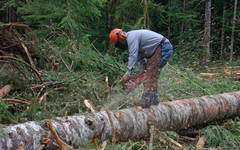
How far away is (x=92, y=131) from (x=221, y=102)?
3.04 m

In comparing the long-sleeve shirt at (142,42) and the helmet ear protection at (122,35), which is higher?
the helmet ear protection at (122,35)

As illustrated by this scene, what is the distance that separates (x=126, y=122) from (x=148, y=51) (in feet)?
4.80

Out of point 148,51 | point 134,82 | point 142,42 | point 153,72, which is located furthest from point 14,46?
point 153,72

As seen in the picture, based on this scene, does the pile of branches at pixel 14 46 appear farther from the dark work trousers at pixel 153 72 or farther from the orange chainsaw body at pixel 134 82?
the dark work trousers at pixel 153 72

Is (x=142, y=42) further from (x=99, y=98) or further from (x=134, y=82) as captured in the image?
(x=99, y=98)

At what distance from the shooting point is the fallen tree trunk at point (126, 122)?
235 centimetres

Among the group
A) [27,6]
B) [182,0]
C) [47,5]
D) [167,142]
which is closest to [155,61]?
[167,142]

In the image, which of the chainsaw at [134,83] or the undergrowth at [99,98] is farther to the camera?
the chainsaw at [134,83]

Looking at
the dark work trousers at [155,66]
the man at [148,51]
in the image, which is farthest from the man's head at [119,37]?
the dark work trousers at [155,66]

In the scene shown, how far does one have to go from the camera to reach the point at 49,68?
5.67m

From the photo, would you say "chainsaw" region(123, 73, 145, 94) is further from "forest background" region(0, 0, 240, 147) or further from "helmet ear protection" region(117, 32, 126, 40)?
"helmet ear protection" region(117, 32, 126, 40)

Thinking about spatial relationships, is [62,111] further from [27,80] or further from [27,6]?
[27,6]

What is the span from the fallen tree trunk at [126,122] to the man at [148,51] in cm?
35

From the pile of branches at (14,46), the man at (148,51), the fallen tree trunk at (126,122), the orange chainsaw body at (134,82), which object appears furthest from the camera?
the pile of branches at (14,46)
